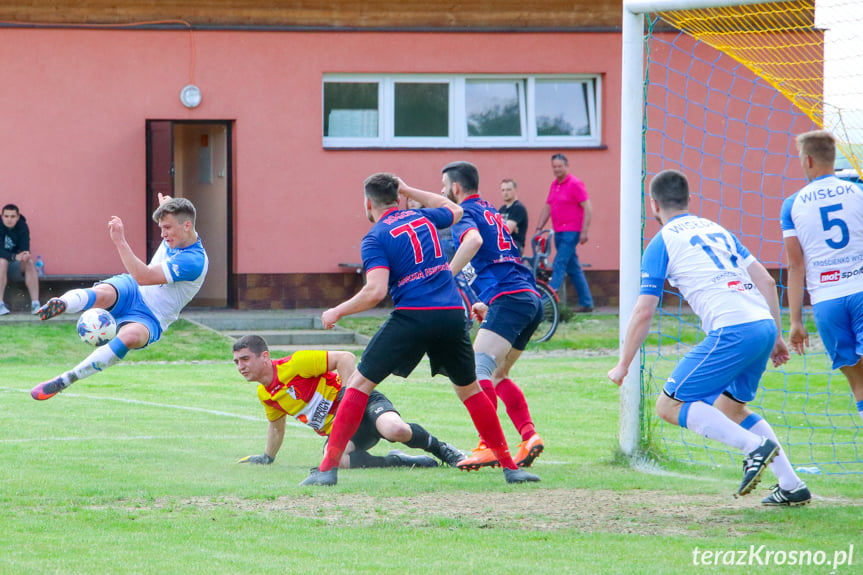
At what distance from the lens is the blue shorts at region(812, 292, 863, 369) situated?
7.03m

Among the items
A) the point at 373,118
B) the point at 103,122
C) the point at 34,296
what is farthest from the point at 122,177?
the point at 373,118

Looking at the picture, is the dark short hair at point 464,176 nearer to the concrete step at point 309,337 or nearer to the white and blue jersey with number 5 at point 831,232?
the white and blue jersey with number 5 at point 831,232

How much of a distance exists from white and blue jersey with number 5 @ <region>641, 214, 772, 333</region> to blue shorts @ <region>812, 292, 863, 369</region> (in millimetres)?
860

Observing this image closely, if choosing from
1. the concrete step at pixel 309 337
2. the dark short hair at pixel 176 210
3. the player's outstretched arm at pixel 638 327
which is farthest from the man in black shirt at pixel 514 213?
the player's outstretched arm at pixel 638 327

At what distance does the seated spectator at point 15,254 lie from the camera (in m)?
17.2

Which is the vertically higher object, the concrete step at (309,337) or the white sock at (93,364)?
the white sock at (93,364)

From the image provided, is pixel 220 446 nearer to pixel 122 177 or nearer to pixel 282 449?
pixel 282 449

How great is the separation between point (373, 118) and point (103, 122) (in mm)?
4448

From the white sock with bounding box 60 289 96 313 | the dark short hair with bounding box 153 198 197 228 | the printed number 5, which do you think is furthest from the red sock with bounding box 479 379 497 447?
the white sock with bounding box 60 289 96 313

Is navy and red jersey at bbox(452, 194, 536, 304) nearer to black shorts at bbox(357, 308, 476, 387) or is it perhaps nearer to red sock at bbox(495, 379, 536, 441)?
red sock at bbox(495, 379, 536, 441)

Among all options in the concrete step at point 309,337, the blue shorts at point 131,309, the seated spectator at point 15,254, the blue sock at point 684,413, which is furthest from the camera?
the seated spectator at point 15,254

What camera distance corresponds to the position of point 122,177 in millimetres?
18578

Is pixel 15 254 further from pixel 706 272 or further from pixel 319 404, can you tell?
pixel 706 272

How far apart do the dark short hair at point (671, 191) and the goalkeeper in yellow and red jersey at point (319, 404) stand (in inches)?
98.0
